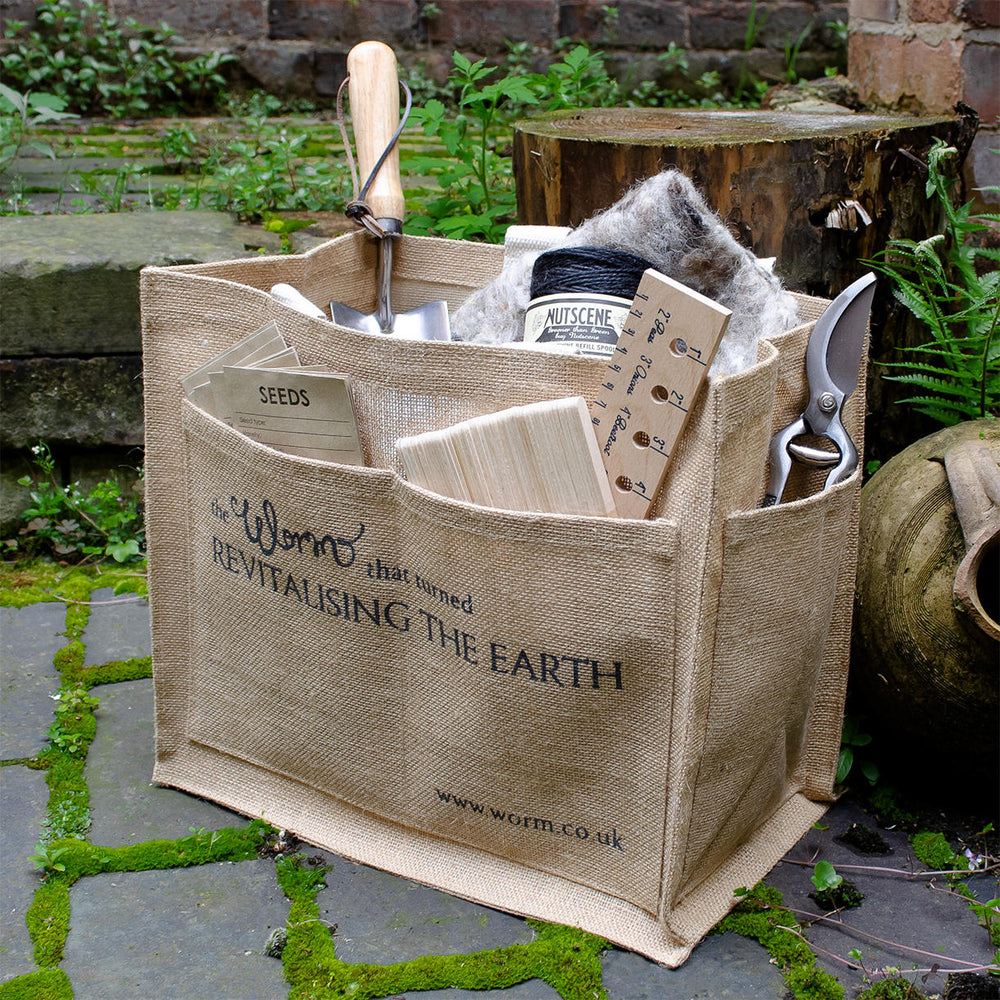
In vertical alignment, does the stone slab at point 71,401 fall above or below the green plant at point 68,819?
above

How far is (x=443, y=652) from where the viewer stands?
152cm

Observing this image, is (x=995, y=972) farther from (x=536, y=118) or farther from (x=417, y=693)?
(x=536, y=118)

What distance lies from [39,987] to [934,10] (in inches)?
114

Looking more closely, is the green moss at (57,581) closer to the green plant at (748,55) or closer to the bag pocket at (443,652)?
the bag pocket at (443,652)

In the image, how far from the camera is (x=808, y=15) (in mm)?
5297

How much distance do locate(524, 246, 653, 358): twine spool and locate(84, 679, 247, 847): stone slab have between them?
0.96 m

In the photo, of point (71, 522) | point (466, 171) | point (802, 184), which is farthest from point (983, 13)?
point (71, 522)

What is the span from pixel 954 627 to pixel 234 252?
1.89m

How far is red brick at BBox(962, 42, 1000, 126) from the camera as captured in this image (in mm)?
Result: 2643

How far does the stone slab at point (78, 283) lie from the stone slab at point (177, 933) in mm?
1445

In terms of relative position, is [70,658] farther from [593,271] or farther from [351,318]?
[593,271]

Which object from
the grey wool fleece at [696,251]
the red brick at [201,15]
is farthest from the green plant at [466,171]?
the red brick at [201,15]

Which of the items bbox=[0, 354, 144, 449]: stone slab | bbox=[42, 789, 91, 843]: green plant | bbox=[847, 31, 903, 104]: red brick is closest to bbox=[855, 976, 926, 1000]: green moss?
bbox=[42, 789, 91, 843]: green plant

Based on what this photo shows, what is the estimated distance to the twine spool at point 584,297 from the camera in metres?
1.59
